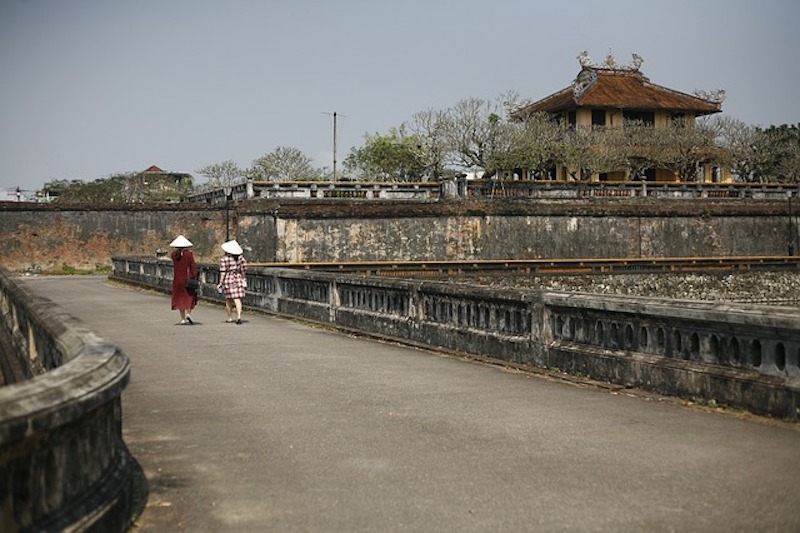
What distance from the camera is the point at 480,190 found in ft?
150

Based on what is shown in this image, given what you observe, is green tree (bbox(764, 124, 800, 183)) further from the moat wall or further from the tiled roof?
the moat wall

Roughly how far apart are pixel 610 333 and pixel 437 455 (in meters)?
3.85

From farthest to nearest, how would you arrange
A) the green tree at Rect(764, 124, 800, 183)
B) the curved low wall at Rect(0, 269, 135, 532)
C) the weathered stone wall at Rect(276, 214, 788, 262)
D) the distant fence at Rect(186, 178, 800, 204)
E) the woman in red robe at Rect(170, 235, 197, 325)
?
the green tree at Rect(764, 124, 800, 183) < the distant fence at Rect(186, 178, 800, 204) < the weathered stone wall at Rect(276, 214, 788, 262) < the woman in red robe at Rect(170, 235, 197, 325) < the curved low wall at Rect(0, 269, 135, 532)

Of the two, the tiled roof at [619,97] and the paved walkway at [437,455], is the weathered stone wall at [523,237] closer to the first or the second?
the tiled roof at [619,97]

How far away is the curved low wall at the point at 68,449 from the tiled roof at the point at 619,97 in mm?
60197

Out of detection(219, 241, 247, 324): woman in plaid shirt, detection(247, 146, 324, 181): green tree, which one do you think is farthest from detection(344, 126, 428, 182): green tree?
detection(219, 241, 247, 324): woman in plaid shirt

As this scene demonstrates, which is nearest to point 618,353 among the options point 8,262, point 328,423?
point 328,423

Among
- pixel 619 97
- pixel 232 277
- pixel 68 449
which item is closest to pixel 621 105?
pixel 619 97

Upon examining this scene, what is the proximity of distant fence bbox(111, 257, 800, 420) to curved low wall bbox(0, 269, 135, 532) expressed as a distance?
5.00m

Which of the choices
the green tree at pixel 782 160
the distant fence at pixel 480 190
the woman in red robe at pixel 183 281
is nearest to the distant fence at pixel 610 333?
the woman in red robe at pixel 183 281

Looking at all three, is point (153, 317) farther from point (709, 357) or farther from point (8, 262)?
point (8, 262)

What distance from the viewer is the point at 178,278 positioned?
17.3 m

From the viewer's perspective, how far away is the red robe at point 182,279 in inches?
672

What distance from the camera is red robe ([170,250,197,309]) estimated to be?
17.1 metres
